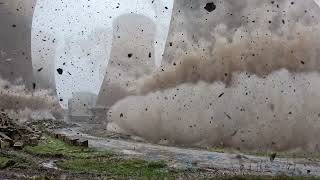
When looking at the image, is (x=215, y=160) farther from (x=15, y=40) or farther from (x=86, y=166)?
(x=15, y=40)

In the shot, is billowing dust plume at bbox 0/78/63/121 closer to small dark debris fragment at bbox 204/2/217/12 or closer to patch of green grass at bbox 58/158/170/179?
small dark debris fragment at bbox 204/2/217/12

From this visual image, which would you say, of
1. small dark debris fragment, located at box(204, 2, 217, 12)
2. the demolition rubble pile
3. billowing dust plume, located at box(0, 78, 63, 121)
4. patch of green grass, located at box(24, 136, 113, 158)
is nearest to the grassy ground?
patch of green grass, located at box(24, 136, 113, 158)

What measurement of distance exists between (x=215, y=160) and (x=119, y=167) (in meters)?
8.00

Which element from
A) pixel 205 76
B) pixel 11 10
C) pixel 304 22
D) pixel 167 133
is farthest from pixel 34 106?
pixel 304 22

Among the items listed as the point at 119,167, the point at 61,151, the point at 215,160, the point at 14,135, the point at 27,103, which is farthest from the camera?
the point at 27,103

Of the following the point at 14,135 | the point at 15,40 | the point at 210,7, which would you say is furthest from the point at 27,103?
the point at 210,7

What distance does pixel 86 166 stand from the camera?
2508cm

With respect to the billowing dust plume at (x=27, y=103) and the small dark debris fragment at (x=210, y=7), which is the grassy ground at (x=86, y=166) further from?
the small dark debris fragment at (x=210, y=7)

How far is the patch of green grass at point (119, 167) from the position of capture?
23.5 meters

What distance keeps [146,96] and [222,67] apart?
678 cm

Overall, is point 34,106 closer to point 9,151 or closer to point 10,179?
point 9,151

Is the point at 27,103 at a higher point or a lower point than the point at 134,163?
higher

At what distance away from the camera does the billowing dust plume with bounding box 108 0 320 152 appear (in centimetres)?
3900

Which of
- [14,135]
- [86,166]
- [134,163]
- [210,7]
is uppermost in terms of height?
[210,7]
